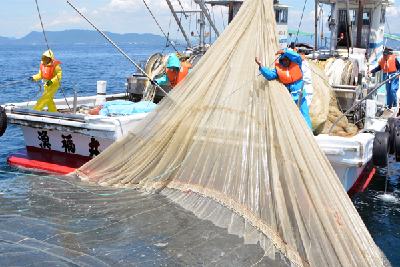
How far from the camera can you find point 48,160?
7.93 m

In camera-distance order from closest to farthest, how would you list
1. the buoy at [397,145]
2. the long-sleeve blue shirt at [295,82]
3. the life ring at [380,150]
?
the long-sleeve blue shirt at [295,82], the life ring at [380,150], the buoy at [397,145]

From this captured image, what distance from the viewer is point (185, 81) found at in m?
5.01

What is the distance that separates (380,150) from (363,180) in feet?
6.69

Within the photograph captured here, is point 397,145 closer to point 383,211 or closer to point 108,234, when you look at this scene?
point 383,211

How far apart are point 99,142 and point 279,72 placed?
13.6 feet

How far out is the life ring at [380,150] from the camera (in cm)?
624

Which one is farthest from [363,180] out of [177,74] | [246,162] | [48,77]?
[48,77]

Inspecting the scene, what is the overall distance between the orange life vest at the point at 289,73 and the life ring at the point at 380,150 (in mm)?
2232

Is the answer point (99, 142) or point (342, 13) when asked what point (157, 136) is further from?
point (342, 13)

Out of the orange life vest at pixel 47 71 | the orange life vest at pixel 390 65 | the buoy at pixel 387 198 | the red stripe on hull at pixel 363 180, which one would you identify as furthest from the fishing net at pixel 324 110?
the orange life vest at pixel 47 71

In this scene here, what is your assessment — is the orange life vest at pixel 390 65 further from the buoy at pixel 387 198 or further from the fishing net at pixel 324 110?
the buoy at pixel 387 198

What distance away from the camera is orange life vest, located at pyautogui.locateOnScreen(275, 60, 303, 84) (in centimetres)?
462

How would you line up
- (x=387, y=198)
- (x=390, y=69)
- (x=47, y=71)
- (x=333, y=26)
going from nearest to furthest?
1. (x=387, y=198)
2. (x=47, y=71)
3. (x=390, y=69)
4. (x=333, y=26)

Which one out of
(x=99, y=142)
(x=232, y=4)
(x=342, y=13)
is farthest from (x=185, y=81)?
(x=342, y=13)
